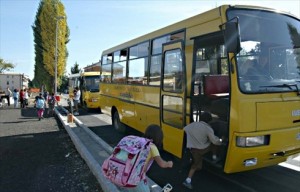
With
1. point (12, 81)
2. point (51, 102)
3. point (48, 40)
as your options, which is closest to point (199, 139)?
point (51, 102)

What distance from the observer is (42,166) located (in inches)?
283

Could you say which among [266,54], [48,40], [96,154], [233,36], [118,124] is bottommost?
[96,154]

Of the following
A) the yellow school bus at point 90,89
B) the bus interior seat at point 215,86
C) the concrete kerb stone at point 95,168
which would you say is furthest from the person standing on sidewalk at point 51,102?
the bus interior seat at point 215,86

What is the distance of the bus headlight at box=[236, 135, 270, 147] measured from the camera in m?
4.75

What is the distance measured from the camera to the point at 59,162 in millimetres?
7578

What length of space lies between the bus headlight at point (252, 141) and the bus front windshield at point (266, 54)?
0.76 m

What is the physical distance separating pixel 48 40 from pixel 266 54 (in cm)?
3982

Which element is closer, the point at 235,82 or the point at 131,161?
the point at 131,161

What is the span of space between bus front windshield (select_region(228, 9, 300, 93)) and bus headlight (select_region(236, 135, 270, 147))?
30.0 inches

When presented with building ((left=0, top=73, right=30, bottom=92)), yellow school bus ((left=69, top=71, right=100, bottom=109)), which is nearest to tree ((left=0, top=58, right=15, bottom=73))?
building ((left=0, top=73, right=30, bottom=92))

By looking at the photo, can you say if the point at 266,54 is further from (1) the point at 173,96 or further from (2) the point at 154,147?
(2) the point at 154,147

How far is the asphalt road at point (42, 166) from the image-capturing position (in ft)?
19.2

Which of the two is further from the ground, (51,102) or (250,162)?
(51,102)

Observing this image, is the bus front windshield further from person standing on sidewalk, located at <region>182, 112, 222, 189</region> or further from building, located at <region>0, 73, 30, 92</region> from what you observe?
building, located at <region>0, 73, 30, 92</region>
